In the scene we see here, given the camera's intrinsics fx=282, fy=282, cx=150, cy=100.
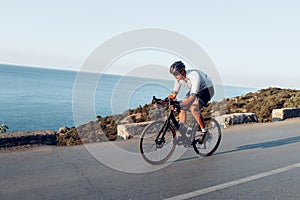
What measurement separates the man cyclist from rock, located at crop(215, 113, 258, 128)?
420 centimetres

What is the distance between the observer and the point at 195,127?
19.2 ft

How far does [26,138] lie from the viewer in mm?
6242

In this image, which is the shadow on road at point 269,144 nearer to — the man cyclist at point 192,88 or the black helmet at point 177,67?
the man cyclist at point 192,88

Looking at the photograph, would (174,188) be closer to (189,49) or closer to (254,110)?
(189,49)

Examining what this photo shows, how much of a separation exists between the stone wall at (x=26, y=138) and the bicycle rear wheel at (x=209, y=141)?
333 centimetres

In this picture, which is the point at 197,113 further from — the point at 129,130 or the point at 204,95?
the point at 129,130

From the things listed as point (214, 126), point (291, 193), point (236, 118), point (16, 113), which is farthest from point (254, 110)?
point (16, 113)

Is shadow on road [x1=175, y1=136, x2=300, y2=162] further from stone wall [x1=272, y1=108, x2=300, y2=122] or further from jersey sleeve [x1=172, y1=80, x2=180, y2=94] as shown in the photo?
stone wall [x1=272, y1=108, x2=300, y2=122]

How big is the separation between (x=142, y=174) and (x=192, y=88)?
184 centimetres

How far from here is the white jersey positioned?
209 inches

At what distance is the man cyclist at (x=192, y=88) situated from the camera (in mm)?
5332

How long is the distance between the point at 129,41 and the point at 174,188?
361cm

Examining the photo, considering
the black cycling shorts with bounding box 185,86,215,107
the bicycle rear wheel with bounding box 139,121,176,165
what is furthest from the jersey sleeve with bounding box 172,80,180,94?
the bicycle rear wheel with bounding box 139,121,176,165

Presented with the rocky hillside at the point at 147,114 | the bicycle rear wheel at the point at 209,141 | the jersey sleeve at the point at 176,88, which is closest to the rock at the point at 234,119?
the rocky hillside at the point at 147,114
